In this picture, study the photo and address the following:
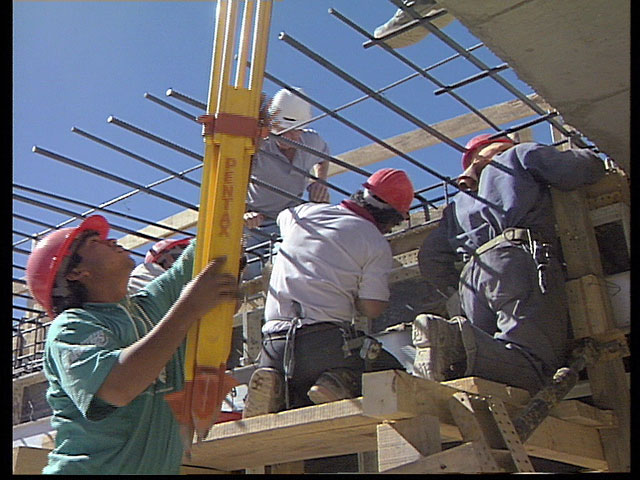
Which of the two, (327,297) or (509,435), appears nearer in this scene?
(509,435)

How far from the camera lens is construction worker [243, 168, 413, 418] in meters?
3.49

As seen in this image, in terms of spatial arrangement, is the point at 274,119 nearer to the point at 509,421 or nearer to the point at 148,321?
the point at 148,321

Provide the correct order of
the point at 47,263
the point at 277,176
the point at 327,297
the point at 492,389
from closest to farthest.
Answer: the point at 47,263, the point at 492,389, the point at 327,297, the point at 277,176

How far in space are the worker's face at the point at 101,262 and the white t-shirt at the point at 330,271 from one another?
3.45 ft

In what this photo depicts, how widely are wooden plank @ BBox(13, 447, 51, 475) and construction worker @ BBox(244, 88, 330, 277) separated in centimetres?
189

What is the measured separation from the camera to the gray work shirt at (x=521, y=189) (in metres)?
3.84

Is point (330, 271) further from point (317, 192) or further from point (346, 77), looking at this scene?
point (317, 192)

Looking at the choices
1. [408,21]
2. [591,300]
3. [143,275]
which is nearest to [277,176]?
[143,275]

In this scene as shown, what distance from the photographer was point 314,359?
355 centimetres

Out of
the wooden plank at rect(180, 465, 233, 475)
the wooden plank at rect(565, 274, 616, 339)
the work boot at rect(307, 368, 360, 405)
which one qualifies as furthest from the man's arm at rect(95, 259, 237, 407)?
the wooden plank at rect(565, 274, 616, 339)

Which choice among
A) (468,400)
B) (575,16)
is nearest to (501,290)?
(468,400)

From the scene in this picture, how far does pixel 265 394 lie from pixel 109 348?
1.18 m

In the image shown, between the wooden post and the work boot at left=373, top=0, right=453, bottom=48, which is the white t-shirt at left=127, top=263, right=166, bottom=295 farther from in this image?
the wooden post

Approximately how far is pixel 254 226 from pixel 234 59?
8.19 feet
